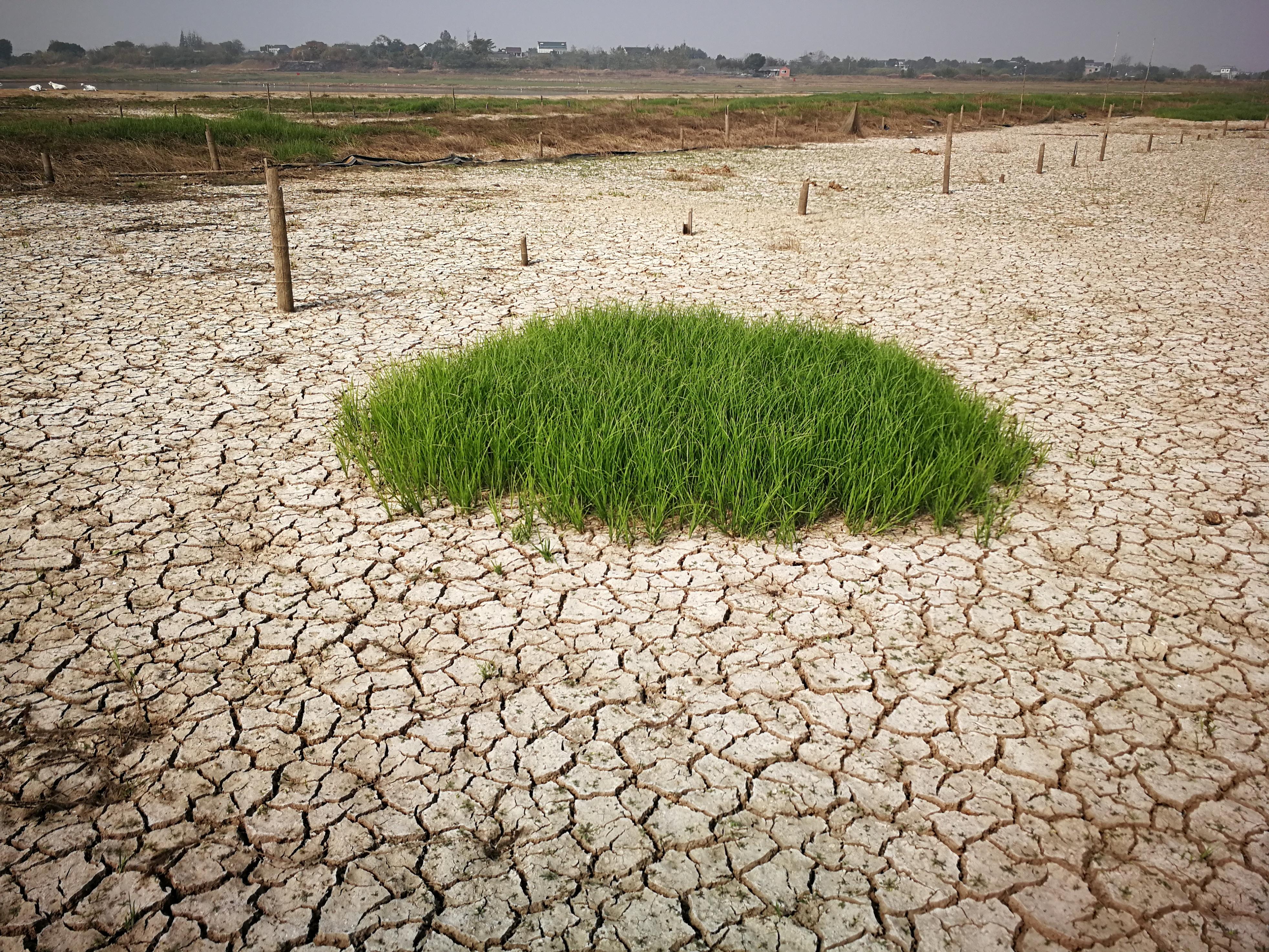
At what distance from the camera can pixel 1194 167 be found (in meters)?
17.2

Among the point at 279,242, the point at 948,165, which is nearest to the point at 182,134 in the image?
the point at 279,242

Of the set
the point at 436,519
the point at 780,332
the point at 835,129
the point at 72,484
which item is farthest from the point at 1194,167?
the point at 72,484

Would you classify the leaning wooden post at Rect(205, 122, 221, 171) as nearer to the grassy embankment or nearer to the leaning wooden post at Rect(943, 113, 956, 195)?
the grassy embankment

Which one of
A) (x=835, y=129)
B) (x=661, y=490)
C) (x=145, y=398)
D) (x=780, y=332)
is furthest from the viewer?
(x=835, y=129)

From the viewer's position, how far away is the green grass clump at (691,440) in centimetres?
359

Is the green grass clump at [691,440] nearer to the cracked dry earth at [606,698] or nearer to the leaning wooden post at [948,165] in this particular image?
the cracked dry earth at [606,698]

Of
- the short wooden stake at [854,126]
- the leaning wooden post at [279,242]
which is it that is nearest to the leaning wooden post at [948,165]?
the leaning wooden post at [279,242]

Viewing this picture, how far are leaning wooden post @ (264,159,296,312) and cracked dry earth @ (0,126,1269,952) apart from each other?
3.29 ft

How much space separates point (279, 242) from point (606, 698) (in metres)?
5.32

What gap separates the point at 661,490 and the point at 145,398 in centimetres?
342

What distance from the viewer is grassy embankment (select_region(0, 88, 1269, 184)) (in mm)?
15586

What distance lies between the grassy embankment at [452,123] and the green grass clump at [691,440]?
13553 millimetres

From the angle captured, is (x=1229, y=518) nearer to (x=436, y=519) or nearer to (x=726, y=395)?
(x=726, y=395)

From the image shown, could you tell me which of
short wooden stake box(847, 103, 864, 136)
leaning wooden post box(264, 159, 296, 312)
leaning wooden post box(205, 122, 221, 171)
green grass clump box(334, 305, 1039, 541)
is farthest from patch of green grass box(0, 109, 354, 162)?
short wooden stake box(847, 103, 864, 136)
